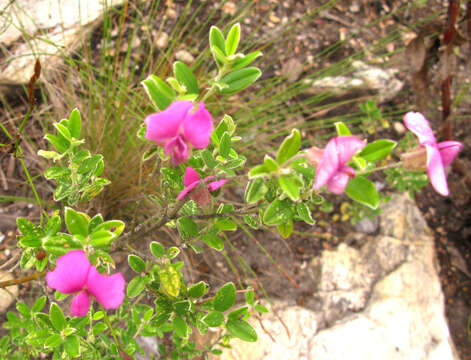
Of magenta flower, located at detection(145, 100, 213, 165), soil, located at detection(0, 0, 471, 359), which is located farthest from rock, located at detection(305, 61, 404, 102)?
magenta flower, located at detection(145, 100, 213, 165)

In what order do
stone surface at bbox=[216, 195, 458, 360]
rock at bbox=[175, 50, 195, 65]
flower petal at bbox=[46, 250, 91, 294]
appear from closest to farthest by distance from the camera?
flower petal at bbox=[46, 250, 91, 294] < stone surface at bbox=[216, 195, 458, 360] < rock at bbox=[175, 50, 195, 65]

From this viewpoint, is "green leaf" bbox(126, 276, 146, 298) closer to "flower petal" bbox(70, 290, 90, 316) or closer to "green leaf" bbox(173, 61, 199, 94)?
"flower petal" bbox(70, 290, 90, 316)

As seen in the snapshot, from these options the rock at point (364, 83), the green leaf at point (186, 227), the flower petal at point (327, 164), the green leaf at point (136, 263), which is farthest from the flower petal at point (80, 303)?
the rock at point (364, 83)

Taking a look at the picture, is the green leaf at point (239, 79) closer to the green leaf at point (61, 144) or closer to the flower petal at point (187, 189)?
the flower petal at point (187, 189)

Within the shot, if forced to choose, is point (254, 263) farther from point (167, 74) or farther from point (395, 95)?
point (395, 95)

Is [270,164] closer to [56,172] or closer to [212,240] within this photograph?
[212,240]

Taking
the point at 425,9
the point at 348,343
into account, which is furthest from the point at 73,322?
the point at 425,9
